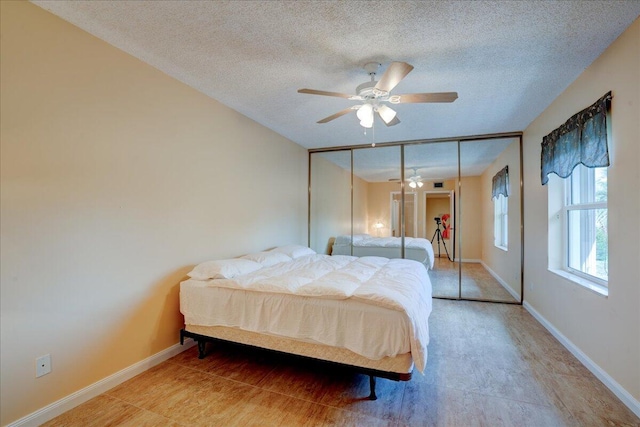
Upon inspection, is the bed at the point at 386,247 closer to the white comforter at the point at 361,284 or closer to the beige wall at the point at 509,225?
the beige wall at the point at 509,225

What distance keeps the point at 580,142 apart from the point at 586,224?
0.87 meters

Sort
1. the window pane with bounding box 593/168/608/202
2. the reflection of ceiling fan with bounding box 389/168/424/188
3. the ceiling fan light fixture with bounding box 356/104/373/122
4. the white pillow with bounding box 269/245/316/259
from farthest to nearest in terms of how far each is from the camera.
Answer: the reflection of ceiling fan with bounding box 389/168/424/188
the white pillow with bounding box 269/245/316/259
the ceiling fan light fixture with bounding box 356/104/373/122
the window pane with bounding box 593/168/608/202

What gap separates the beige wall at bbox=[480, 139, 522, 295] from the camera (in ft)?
14.7

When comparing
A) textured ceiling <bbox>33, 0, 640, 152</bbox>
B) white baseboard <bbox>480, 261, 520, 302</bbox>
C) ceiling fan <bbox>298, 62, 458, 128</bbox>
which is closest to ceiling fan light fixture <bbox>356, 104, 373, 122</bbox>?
ceiling fan <bbox>298, 62, 458, 128</bbox>

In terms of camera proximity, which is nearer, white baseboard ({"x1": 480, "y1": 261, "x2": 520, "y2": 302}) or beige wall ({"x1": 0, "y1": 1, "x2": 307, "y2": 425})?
beige wall ({"x1": 0, "y1": 1, "x2": 307, "y2": 425})

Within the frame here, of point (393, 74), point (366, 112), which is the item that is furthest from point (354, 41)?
point (366, 112)

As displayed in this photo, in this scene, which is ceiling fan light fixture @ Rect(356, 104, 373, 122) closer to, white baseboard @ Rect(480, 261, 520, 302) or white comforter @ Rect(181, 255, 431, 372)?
white comforter @ Rect(181, 255, 431, 372)

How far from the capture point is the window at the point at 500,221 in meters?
5.21

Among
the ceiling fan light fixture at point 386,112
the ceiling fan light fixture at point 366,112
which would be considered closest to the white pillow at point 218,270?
the ceiling fan light fixture at point 366,112

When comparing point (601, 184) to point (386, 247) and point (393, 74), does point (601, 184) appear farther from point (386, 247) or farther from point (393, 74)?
point (386, 247)

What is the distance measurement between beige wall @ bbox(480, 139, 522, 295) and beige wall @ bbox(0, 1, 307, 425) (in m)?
4.41

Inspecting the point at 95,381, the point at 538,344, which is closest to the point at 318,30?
the point at 95,381

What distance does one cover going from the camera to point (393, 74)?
201 centimetres

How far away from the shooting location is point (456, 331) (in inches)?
129
